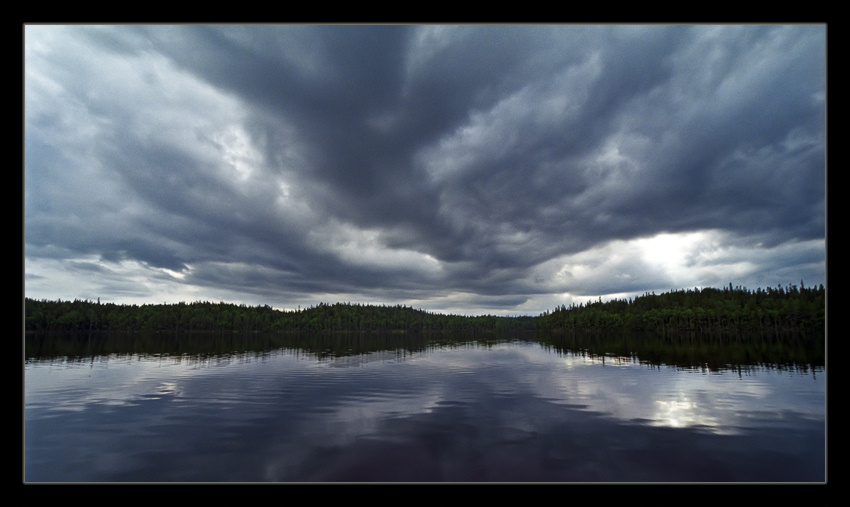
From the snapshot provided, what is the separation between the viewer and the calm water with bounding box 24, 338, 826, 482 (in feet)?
58.5

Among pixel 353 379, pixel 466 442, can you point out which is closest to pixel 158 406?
pixel 353 379

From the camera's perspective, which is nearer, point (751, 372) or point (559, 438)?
point (559, 438)

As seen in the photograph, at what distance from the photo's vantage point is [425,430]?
78.4 ft

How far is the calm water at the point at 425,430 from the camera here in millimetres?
17844

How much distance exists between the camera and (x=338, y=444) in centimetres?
2123
